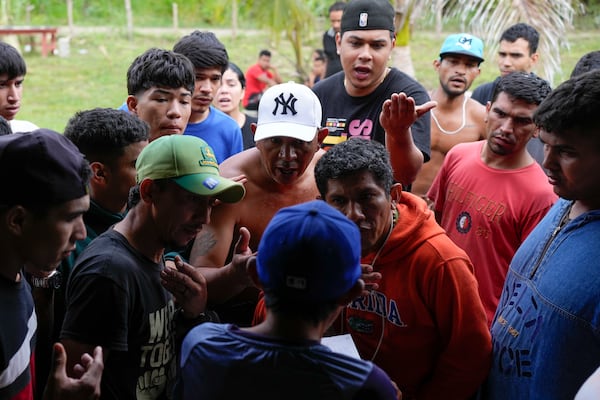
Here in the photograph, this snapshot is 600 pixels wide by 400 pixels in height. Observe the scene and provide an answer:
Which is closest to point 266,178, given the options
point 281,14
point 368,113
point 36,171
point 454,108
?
point 368,113

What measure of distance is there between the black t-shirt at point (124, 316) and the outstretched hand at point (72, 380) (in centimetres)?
23

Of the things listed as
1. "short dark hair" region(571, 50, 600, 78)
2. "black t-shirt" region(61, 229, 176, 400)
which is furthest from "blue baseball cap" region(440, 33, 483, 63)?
"black t-shirt" region(61, 229, 176, 400)

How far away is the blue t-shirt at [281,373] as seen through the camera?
2.02m

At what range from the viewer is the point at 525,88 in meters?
4.25

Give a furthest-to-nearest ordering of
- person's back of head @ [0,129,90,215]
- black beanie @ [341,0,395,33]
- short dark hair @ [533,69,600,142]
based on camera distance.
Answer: black beanie @ [341,0,395,33], short dark hair @ [533,69,600,142], person's back of head @ [0,129,90,215]

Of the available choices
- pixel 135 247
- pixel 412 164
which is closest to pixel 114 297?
pixel 135 247

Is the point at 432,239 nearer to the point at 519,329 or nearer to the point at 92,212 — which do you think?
the point at 519,329

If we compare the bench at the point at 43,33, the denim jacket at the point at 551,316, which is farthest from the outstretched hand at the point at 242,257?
the bench at the point at 43,33

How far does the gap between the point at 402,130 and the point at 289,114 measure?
2.13 feet

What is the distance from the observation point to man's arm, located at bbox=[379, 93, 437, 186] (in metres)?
3.78

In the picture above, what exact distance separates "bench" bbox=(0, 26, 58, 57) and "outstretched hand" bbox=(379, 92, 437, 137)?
55.5 ft

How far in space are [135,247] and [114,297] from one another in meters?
0.29

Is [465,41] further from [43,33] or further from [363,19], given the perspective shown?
[43,33]

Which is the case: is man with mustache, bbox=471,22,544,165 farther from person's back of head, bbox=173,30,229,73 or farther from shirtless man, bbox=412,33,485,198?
person's back of head, bbox=173,30,229,73
